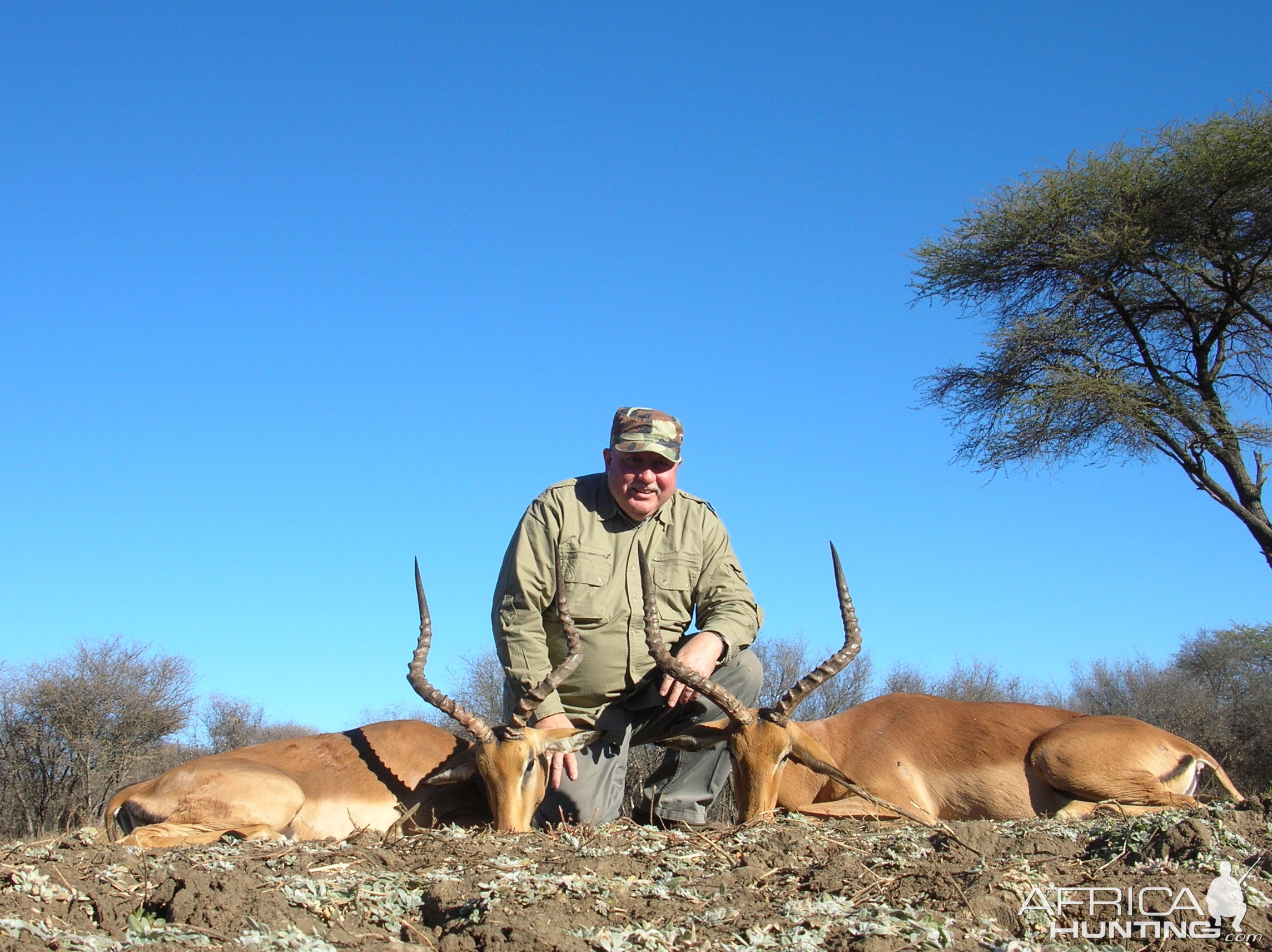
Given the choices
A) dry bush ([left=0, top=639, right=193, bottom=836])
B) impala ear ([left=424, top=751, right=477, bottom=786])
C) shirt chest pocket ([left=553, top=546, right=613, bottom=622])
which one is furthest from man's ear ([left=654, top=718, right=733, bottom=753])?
dry bush ([left=0, top=639, right=193, bottom=836])

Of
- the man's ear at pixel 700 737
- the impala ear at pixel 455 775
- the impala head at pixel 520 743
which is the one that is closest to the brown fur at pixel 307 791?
the impala ear at pixel 455 775

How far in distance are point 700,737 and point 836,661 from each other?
2.74 feet

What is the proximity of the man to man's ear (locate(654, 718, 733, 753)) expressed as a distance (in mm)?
106

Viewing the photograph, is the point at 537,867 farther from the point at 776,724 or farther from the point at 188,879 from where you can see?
the point at 776,724

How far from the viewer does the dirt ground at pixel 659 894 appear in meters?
2.92

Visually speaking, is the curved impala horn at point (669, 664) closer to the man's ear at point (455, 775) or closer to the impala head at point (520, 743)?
the impala head at point (520, 743)

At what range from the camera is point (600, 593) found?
19.8 ft

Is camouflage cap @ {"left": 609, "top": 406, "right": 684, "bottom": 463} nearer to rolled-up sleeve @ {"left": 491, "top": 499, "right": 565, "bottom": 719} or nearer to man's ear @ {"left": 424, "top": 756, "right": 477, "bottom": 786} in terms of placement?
rolled-up sleeve @ {"left": 491, "top": 499, "right": 565, "bottom": 719}

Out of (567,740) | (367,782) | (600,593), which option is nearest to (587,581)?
(600,593)

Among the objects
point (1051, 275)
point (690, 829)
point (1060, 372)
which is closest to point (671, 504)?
point (690, 829)

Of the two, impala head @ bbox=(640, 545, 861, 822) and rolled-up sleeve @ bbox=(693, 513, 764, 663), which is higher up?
rolled-up sleeve @ bbox=(693, 513, 764, 663)

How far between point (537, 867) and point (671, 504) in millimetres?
3005

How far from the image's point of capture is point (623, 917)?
10.1 feet

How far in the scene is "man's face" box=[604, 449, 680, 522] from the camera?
19.7ft
